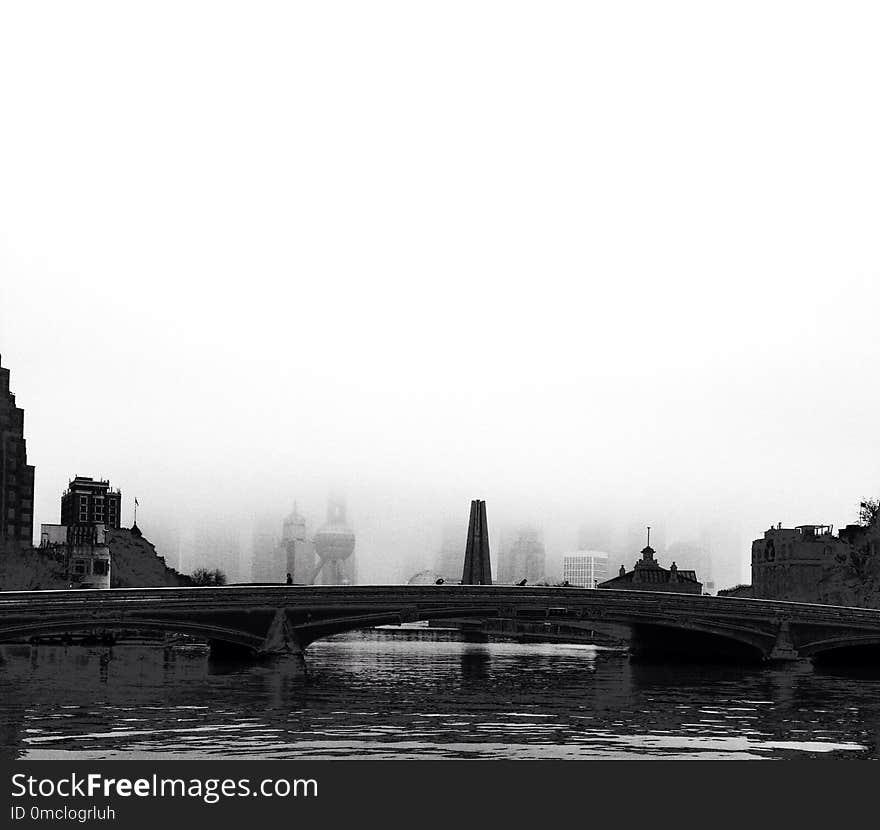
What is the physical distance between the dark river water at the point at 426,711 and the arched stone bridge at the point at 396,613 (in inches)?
131

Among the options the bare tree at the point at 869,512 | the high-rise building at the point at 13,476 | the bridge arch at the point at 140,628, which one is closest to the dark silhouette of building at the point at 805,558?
the bare tree at the point at 869,512

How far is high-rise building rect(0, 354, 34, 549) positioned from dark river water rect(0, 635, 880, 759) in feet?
250

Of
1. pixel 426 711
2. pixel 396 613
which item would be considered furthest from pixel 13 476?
pixel 426 711

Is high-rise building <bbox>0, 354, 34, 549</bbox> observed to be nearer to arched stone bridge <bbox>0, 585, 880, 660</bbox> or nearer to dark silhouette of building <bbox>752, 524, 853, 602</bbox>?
arched stone bridge <bbox>0, 585, 880, 660</bbox>

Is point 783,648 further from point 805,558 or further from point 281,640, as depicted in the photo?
point 805,558

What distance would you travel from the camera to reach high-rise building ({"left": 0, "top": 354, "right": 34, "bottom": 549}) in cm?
18325

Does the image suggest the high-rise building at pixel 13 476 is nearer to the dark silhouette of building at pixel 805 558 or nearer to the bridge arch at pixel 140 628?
the bridge arch at pixel 140 628

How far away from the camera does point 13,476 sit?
186 metres

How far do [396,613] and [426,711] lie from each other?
41499 millimetres

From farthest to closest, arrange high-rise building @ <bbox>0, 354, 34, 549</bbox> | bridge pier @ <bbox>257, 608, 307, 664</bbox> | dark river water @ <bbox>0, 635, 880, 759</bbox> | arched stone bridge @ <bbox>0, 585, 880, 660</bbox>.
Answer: high-rise building @ <bbox>0, 354, 34, 549</bbox>
bridge pier @ <bbox>257, 608, 307, 664</bbox>
arched stone bridge @ <bbox>0, 585, 880, 660</bbox>
dark river water @ <bbox>0, 635, 880, 759</bbox>

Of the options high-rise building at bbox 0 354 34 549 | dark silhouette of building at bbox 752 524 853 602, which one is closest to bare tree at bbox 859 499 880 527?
dark silhouette of building at bbox 752 524 853 602

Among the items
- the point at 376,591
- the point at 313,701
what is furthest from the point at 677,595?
the point at 313,701

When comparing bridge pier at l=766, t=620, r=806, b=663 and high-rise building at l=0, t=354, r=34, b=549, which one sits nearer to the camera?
bridge pier at l=766, t=620, r=806, b=663

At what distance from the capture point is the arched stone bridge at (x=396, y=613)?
90.2m
